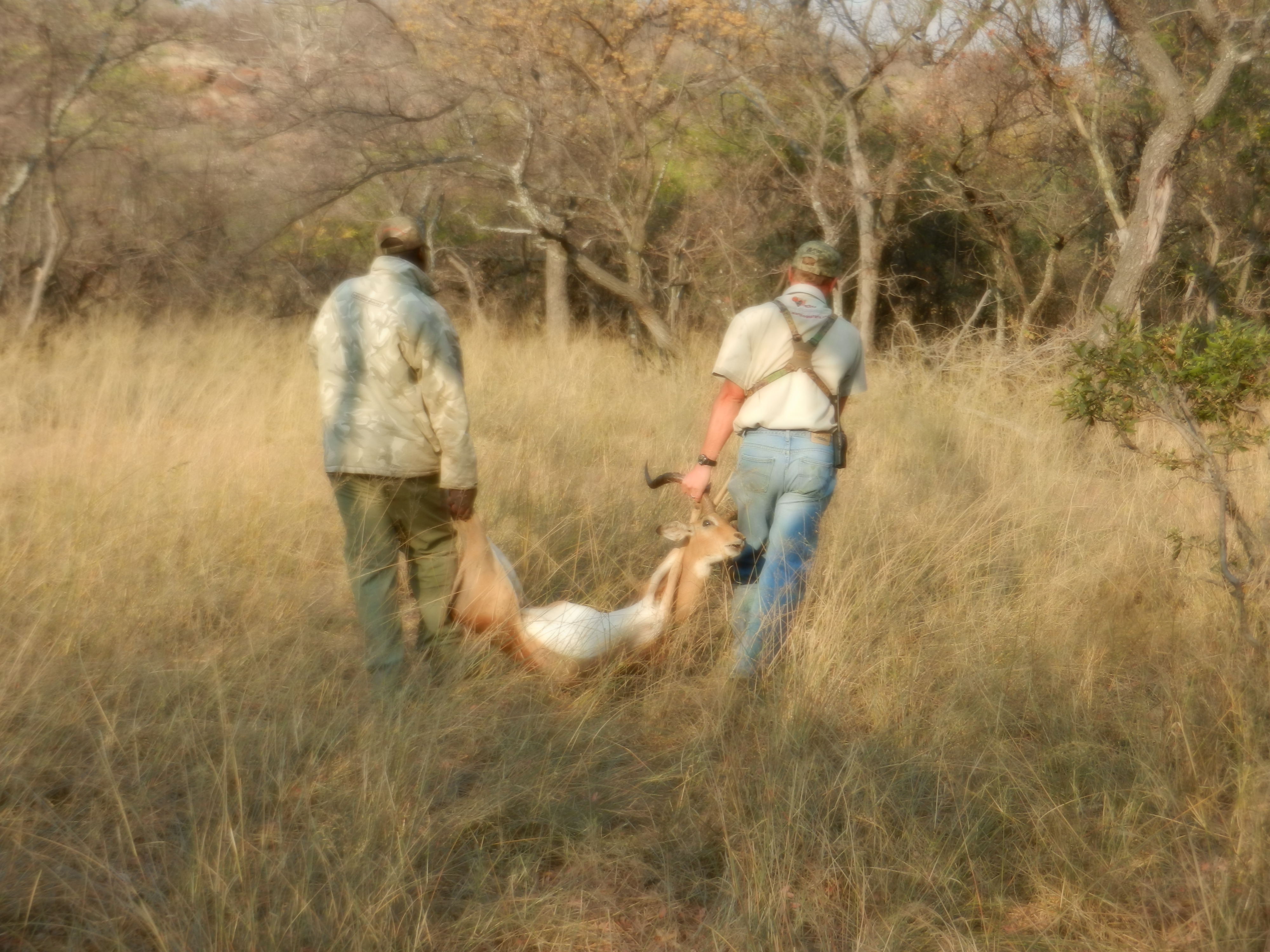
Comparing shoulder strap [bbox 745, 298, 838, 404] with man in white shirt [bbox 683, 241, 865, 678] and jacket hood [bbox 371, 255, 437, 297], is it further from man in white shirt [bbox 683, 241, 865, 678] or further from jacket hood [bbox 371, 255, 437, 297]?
jacket hood [bbox 371, 255, 437, 297]

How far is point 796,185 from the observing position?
44.3 ft

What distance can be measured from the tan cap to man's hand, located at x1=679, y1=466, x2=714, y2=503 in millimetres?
1313

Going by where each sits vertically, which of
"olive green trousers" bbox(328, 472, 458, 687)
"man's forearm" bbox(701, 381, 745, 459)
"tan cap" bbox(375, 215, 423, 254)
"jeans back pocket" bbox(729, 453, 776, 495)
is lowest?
"olive green trousers" bbox(328, 472, 458, 687)

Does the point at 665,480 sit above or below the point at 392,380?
below

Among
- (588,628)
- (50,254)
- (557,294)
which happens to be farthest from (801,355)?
(557,294)

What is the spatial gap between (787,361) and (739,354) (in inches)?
7.1

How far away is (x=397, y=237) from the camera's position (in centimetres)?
402

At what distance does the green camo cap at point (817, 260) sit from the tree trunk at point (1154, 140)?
5.46m

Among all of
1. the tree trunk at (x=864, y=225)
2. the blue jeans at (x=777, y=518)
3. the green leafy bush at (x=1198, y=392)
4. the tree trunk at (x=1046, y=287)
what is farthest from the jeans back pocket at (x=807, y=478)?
the tree trunk at (x=1046, y=287)

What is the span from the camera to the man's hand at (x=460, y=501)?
405 centimetres

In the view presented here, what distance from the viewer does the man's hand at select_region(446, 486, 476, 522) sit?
4055 millimetres

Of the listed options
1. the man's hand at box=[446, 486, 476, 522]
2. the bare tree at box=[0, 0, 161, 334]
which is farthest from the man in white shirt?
the bare tree at box=[0, 0, 161, 334]

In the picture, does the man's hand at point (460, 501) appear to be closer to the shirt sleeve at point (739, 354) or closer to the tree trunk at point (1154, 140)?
the shirt sleeve at point (739, 354)

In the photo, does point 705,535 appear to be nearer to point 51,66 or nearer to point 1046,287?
point 51,66
